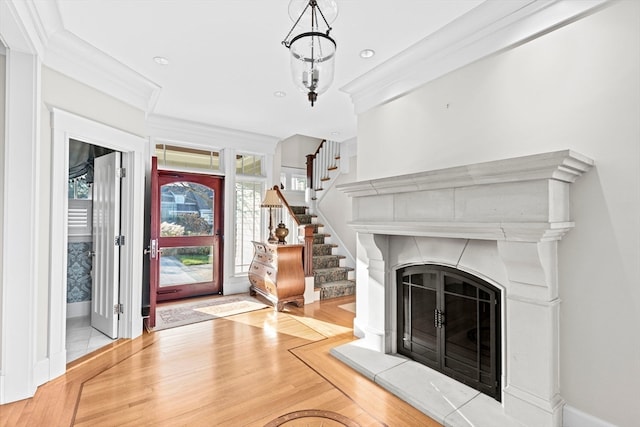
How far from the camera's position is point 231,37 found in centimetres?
254

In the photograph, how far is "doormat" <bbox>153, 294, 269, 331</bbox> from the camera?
391 centimetres

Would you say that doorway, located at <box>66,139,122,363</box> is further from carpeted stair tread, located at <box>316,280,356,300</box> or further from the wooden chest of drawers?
carpeted stair tread, located at <box>316,280,356,300</box>

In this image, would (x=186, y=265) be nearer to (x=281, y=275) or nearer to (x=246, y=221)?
(x=246, y=221)

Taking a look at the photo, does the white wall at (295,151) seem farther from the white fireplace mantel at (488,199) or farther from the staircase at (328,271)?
the white fireplace mantel at (488,199)

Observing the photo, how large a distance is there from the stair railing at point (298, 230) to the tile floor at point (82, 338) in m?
2.53

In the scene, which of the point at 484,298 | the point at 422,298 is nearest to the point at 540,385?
the point at 484,298

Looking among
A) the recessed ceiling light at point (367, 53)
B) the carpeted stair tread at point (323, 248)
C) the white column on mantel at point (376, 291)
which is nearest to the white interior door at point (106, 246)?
the white column on mantel at point (376, 291)

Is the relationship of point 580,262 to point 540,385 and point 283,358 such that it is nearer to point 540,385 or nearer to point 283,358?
point 540,385

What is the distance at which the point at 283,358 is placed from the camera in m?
2.95

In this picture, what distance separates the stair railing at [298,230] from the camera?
15.5 ft

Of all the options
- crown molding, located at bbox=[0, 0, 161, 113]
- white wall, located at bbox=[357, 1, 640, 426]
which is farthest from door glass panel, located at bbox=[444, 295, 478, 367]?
crown molding, located at bbox=[0, 0, 161, 113]

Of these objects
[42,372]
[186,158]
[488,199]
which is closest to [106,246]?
[42,372]

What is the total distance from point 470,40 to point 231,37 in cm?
186

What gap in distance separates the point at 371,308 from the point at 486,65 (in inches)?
90.1
